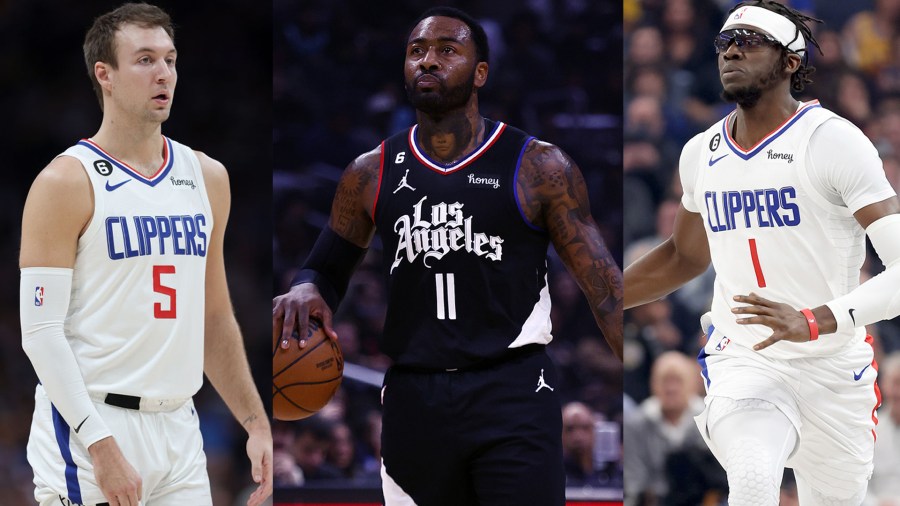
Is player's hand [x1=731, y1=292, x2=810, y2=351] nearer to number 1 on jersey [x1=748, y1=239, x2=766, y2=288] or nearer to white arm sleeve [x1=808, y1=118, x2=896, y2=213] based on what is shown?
number 1 on jersey [x1=748, y1=239, x2=766, y2=288]

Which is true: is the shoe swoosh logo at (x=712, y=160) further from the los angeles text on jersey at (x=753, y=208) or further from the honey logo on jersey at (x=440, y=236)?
the honey logo on jersey at (x=440, y=236)

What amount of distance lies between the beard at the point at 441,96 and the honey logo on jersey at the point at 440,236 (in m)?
0.33

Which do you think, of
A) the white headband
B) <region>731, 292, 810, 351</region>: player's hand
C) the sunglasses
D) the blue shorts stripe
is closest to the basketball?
the blue shorts stripe

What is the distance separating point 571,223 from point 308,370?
109cm

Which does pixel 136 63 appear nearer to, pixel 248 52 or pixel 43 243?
pixel 43 243

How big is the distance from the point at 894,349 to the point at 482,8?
3860 mm

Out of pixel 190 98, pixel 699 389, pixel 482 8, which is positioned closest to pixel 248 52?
pixel 190 98

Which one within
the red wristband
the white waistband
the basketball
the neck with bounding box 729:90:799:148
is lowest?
the white waistband

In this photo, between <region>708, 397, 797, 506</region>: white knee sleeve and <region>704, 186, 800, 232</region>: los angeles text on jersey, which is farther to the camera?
<region>704, 186, 800, 232</region>: los angeles text on jersey

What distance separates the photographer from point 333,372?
4246mm

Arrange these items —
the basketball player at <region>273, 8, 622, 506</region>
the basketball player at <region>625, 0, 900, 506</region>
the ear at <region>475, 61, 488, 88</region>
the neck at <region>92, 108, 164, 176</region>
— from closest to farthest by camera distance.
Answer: the neck at <region>92, 108, 164, 176</region> < the basketball player at <region>273, 8, 622, 506</region> < the ear at <region>475, 61, 488, 88</region> < the basketball player at <region>625, 0, 900, 506</region>

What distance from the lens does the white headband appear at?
4.74m

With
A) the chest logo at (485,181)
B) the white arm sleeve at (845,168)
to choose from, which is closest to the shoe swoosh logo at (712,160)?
the white arm sleeve at (845,168)

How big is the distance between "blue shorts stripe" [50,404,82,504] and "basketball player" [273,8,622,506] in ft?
2.79
